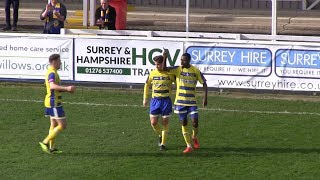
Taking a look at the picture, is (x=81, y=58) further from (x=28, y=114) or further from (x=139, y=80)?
(x=28, y=114)

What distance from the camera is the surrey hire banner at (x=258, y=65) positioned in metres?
22.7

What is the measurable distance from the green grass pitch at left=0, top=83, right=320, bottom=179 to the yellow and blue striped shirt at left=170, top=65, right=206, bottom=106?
3.07 feet

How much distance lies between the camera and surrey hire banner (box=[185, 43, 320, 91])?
22703mm

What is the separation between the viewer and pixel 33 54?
24.2m

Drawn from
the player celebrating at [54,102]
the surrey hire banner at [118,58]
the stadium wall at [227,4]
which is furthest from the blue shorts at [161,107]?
the stadium wall at [227,4]

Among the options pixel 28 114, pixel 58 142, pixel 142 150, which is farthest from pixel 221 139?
pixel 28 114

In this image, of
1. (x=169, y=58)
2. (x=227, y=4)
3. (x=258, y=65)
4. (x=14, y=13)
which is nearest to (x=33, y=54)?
(x=169, y=58)

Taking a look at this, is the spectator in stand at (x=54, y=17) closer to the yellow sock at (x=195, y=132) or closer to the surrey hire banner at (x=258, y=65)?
the surrey hire banner at (x=258, y=65)

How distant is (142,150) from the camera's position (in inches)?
720

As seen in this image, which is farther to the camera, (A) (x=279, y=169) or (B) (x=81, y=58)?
(B) (x=81, y=58)

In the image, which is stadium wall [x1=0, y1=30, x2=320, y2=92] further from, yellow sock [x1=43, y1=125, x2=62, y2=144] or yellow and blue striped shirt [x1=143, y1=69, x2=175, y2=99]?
yellow sock [x1=43, y1=125, x2=62, y2=144]

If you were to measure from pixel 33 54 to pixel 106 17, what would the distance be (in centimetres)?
413

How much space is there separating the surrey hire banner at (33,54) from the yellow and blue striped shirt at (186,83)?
251 inches

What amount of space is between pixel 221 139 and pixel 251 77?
424cm
